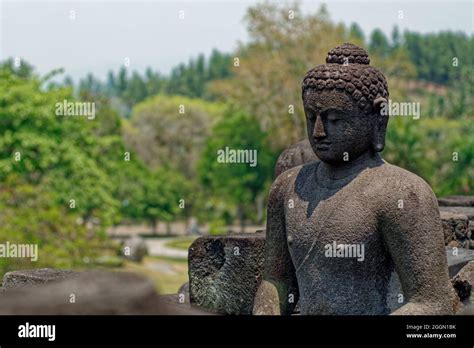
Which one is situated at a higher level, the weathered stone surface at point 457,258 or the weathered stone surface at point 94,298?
the weathered stone surface at point 94,298

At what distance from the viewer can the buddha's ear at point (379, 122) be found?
6.65 meters

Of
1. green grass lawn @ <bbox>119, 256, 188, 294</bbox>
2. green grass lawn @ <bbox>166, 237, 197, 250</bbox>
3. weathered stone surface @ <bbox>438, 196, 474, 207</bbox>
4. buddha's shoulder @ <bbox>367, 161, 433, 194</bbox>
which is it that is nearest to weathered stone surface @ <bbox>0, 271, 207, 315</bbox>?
buddha's shoulder @ <bbox>367, 161, 433, 194</bbox>

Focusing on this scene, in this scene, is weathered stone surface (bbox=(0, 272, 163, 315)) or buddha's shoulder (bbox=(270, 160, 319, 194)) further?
buddha's shoulder (bbox=(270, 160, 319, 194))

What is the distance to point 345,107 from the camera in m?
6.58

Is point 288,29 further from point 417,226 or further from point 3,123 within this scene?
point 417,226

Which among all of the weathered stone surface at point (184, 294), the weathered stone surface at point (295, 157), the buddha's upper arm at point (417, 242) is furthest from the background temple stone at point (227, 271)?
the buddha's upper arm at point (417, 242)

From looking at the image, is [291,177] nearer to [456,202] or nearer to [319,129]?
[319,129]

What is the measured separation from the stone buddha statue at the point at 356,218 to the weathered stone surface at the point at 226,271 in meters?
1.44

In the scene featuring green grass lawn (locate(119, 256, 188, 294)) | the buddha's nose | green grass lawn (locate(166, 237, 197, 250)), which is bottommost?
green grass lawn (locate(166, 237, 197, 250))

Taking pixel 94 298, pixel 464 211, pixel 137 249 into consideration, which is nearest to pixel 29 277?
pixel 94 298

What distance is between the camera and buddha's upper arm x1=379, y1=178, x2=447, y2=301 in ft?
20.8

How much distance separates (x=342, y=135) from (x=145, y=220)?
217ft

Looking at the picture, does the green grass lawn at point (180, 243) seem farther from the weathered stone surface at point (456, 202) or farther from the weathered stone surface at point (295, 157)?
the weathered stone surface at point (295, 157)

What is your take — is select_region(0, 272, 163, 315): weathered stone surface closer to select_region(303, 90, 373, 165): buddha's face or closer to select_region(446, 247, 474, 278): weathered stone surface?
select_region(303, 90, 373, 165): buddha's face
